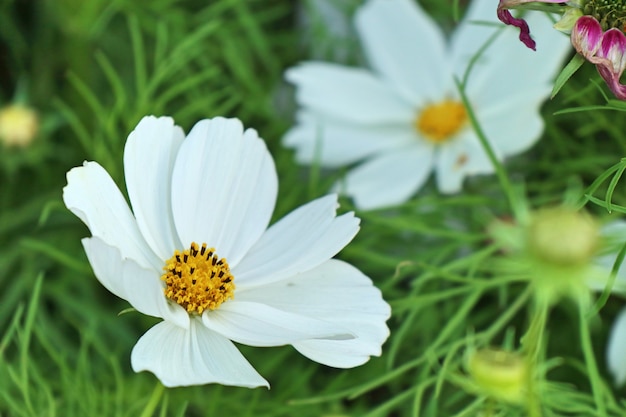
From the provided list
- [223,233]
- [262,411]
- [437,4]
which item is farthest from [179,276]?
[437,4]

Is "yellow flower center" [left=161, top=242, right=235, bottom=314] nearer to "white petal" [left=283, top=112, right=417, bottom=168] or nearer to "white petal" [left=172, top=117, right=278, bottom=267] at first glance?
"white petal" [left=172, top=117, right=278, bottom=267]

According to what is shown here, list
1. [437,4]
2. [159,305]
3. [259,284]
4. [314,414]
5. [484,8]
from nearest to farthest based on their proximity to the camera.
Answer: [159,305]
[259,284]
[314,414]
[484,8]
[437,4]

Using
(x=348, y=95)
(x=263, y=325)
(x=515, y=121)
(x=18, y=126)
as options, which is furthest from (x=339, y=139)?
(x=263, y=325)

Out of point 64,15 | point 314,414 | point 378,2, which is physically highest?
point 64,15

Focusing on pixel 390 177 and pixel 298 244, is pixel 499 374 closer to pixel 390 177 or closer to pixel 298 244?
pixel 298 244

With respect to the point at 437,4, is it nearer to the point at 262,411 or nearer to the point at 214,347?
the point at 262,411

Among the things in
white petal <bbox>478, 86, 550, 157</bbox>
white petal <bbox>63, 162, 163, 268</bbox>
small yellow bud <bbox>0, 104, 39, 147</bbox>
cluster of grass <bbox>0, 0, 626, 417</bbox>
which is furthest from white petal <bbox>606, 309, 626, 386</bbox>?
small yellow bud <bbox>0, 104, 39, 147</bbox>

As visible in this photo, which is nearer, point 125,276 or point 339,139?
point 125,276
